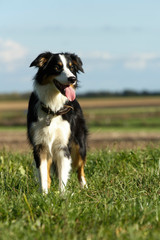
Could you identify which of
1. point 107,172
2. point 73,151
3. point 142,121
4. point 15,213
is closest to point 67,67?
point 73,151

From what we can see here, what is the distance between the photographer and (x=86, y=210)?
428cm

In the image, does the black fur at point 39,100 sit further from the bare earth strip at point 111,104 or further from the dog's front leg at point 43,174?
the bare earth strip at point 111,104

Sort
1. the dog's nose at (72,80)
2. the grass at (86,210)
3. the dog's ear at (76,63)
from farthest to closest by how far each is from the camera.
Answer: the dog's ear at (76,63) → the dog's nose at (72,80) → the grass at (86,210)

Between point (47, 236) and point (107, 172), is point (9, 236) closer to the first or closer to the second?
point (47, 236)

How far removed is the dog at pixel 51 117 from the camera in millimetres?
5621

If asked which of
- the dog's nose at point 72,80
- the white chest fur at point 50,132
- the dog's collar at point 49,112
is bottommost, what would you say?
the white chest fur at point 50,132

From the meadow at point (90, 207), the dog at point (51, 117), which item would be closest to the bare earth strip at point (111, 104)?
the meadow at point (90, 207)

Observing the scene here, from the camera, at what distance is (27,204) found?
421 centimetres

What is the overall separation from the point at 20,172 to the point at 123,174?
1.61 metres

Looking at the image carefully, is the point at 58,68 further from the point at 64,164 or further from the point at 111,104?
the point at 111,104

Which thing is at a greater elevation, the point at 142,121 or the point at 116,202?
the point at 116,202

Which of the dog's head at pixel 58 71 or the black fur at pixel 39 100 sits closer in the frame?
the dog's head at pixel 58 71

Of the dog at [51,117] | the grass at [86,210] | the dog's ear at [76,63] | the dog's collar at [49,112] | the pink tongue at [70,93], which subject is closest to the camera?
the grass at [86,210]

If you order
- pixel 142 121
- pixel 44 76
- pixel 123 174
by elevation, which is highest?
pixel 44 76
